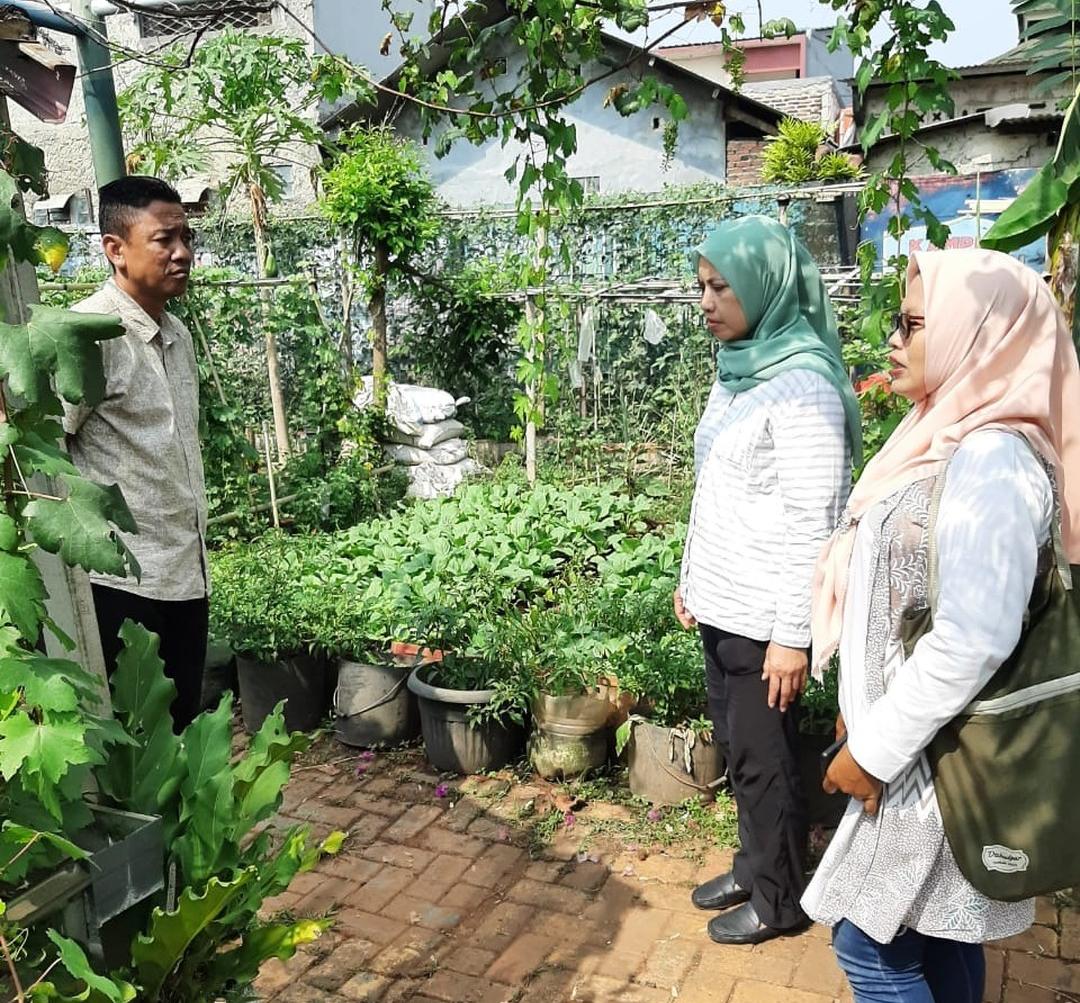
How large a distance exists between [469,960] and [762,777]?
1019 millimetres

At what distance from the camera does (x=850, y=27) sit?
10.8ft

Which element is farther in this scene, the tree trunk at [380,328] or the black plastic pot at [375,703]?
the tree trunk at [380,328]

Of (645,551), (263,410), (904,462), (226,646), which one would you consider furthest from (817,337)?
(263,410)

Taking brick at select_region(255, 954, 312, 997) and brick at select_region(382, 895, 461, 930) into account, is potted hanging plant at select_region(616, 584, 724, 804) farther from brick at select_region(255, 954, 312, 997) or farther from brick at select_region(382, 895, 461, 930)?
brick at select_region(255, 954, 312, 997)

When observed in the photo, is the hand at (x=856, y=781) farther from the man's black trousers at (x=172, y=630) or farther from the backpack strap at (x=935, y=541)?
the man's black trousers at (x=172, y=630)

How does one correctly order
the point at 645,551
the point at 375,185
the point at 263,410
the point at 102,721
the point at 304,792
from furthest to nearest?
the point at 263,410 → the point at 375,185 → the point at 645,551 → the point at 304,792 → the point at 102,721

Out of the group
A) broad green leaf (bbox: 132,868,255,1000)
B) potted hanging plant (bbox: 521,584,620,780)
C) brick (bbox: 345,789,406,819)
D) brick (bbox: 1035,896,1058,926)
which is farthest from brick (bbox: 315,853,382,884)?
brick (bbox: 1035,896,1058,926)

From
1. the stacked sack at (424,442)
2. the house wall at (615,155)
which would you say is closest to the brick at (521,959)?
the stacked sack at (424,442)

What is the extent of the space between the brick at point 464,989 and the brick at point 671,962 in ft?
1.29

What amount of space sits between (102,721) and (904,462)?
1432mm

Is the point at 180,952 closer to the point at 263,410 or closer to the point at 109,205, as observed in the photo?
the point at 109,205

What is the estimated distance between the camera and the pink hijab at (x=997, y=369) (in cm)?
163

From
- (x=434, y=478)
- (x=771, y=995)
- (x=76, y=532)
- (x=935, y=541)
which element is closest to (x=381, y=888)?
(x=771, y=995)

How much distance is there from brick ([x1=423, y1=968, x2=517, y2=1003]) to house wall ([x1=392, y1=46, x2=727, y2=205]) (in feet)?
46.4
